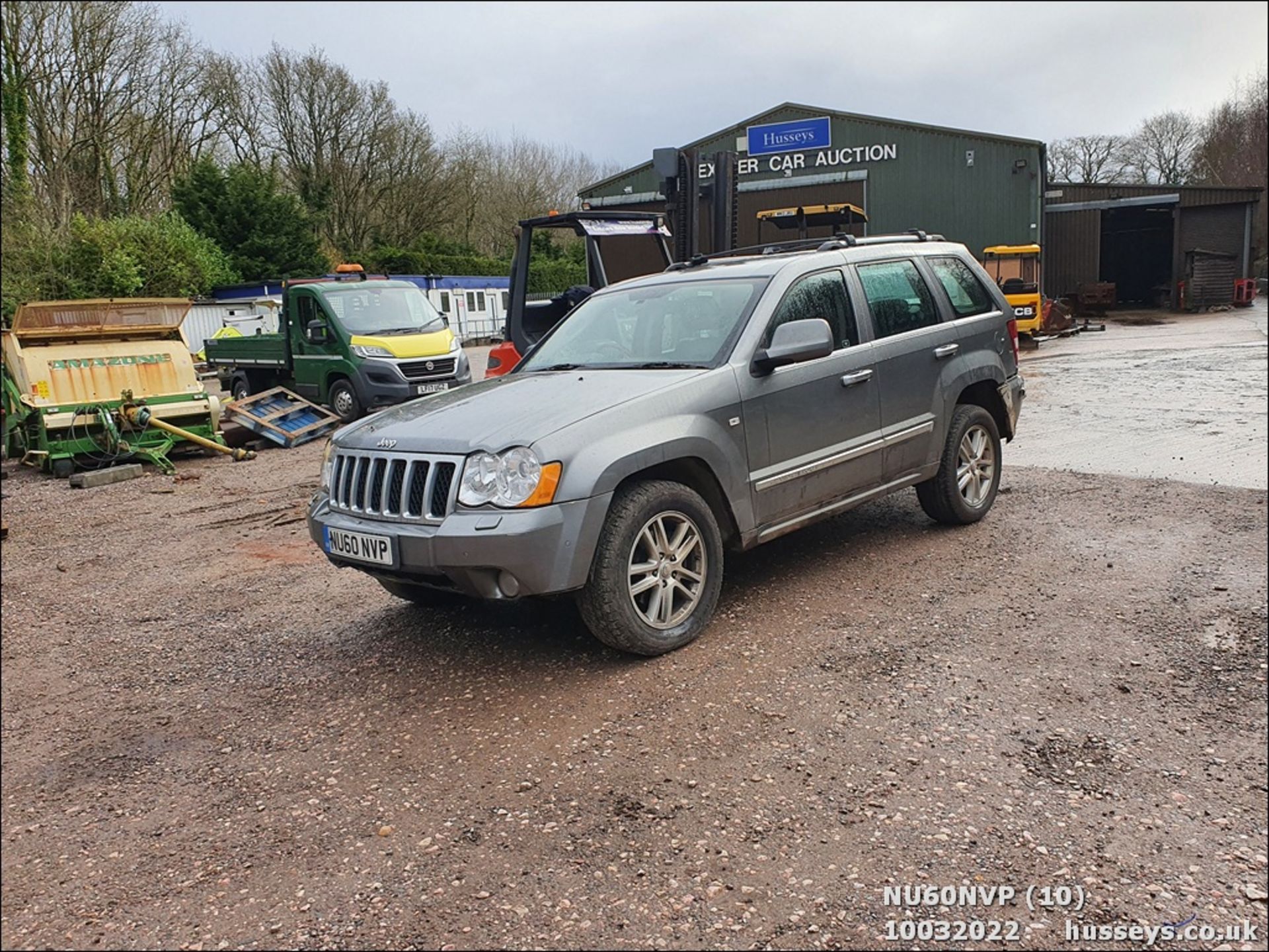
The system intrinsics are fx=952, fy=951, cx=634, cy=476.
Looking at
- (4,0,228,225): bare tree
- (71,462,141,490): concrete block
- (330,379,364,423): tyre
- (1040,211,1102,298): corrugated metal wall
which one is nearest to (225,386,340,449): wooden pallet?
(330,379,364,423): tyre

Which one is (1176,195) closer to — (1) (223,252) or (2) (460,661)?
(1) (223,252)

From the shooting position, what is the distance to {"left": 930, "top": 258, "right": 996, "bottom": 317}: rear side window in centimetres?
600

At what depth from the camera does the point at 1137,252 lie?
3747 centimetres

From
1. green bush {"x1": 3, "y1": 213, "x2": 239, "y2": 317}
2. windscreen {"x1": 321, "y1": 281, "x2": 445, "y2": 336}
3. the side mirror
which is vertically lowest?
the side mirror

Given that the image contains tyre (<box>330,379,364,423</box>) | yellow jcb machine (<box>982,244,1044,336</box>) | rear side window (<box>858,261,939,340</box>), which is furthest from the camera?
yellow jcb machine (<box>982,244,1044,336</box>)

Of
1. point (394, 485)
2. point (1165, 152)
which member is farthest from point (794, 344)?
point (1165, 152)

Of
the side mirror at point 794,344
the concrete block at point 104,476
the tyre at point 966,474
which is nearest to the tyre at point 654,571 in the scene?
the side mirror at point 794,344

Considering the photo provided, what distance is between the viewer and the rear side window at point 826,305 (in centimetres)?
496

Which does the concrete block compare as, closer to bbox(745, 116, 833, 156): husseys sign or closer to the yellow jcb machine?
the yellow jcb machine

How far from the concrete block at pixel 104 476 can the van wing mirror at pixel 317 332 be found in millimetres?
3545

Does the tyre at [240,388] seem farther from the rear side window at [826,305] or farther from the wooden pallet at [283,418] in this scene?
the rear side window at [826,305]

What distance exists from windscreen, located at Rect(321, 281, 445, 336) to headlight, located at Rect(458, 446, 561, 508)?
33.3ft

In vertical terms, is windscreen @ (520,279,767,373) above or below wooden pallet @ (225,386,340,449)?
above

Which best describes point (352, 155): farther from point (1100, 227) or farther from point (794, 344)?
point (794, 344)
